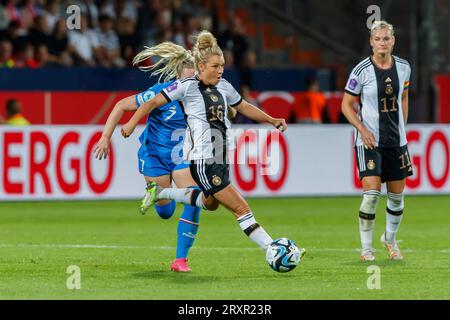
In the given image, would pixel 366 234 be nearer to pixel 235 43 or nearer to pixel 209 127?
pixel 209 127

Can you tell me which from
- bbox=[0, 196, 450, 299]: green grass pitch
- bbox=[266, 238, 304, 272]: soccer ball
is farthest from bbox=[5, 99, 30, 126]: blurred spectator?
bbox=[266, 238, 304, 272]: soccer ball

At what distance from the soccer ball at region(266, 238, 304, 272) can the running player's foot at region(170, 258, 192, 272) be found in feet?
3.55

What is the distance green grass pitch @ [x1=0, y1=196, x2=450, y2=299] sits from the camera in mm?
9000

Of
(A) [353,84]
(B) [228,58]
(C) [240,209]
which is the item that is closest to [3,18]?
(B) [228,58]

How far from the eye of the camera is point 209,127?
9891mm

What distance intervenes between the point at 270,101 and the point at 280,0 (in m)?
3.86

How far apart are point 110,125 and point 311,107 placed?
13.0 metres

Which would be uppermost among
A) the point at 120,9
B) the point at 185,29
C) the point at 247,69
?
the point at 120,9

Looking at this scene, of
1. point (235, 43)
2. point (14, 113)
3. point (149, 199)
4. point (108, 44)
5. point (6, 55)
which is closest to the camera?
point (149, 199)

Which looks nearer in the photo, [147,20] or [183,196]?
→ [183,196]

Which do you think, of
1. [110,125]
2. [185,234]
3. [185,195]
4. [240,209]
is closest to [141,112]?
[110,125]

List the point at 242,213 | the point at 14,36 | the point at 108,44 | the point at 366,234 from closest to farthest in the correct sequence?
1. the point at 242,213
2. the point at 366,234
3. the point at 14,36
4. the point at 108,44

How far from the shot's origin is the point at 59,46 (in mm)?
22500

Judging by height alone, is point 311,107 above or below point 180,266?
above
